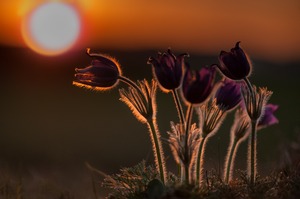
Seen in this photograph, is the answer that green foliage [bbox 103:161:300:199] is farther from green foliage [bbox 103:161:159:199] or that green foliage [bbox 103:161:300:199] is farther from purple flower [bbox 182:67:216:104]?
purple flower [bbox 182:67:216:104]

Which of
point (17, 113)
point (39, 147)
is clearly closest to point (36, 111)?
point (17, 113)

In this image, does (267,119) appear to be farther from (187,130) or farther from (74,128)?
(74,128)

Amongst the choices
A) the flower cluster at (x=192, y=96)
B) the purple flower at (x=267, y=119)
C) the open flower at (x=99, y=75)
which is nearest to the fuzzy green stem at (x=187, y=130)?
the flower cluster at (x=192, y=96)

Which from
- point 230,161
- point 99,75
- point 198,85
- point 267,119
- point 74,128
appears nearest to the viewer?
point 198,85

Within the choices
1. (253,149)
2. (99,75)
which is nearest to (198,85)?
(253,149)

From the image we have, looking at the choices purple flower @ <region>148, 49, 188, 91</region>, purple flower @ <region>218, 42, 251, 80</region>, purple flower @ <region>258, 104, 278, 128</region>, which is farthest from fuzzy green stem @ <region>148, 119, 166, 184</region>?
purple flower @ <region>258, 104, 278, 128</region>

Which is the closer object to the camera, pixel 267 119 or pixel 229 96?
pixel 229 96

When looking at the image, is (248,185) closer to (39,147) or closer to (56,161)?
(56,161)
